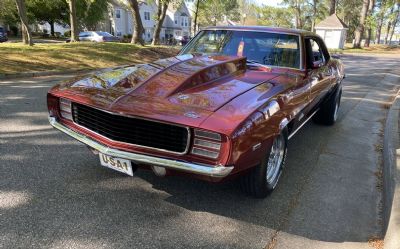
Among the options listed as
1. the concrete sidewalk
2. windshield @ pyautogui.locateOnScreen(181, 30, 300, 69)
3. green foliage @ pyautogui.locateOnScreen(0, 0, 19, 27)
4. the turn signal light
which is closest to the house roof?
green foliage @ pyautogui.locateOnScreen(0, 0, 19, 27)

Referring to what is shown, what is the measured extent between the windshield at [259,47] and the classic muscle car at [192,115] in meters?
0.12

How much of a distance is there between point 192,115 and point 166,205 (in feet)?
3.36

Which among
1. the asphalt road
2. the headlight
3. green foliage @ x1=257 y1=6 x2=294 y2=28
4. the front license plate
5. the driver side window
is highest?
green foliage @ x1=257 y1=6 x2=294 y2=28

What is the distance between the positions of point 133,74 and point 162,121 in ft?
3.44

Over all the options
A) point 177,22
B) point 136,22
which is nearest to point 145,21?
point 177,22

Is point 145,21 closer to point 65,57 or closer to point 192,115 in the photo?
point 65,57

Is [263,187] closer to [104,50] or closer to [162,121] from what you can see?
[162,121]

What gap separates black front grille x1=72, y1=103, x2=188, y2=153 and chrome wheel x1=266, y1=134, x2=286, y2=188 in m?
1.20

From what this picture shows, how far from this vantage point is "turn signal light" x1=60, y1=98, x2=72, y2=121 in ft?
10.9

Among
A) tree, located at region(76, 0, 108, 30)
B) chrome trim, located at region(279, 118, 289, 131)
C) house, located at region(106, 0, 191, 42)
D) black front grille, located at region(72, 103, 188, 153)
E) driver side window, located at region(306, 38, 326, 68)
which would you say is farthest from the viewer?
house, located at region(106, 0, 191, 42)

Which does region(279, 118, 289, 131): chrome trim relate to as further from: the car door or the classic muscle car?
the car door

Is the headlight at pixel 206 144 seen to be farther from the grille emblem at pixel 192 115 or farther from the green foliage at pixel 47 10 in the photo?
the green foliage at pixel 47 10

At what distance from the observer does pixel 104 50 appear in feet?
49.5

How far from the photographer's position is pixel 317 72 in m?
4.70
